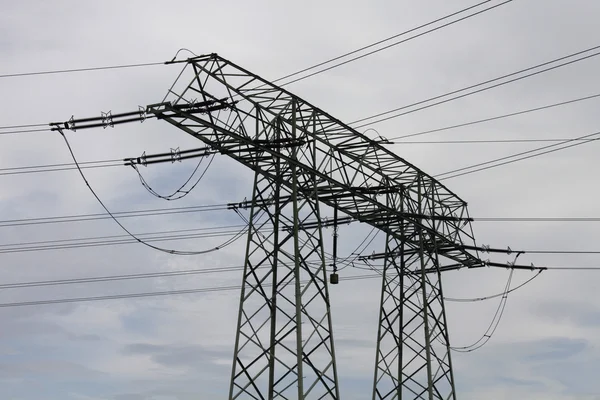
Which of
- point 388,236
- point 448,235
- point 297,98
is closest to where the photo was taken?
point 297,98

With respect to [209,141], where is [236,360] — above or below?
below

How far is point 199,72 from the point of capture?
94.5ft

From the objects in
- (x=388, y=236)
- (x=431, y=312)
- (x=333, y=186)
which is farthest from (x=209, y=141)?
(x=431, y=312)

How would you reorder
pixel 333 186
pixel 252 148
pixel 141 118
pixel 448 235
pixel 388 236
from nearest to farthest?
1. pixel 141 118
2. pixel 252 148
3. pixel 333 186
4. pixel 388 236
5. pixel 448 235

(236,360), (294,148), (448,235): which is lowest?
(236,360)

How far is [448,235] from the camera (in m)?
43.8

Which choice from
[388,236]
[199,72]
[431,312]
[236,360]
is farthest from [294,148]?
[431,312]

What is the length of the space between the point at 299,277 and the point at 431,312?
44.2ft

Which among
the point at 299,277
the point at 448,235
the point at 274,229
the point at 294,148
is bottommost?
the point at 299,277

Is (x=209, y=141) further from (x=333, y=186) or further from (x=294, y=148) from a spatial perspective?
(x=333, y=186)

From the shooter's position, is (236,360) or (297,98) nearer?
(236,360)

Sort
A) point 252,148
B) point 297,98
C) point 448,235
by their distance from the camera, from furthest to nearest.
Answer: point 448,235 < point 297,98 < point 252,148

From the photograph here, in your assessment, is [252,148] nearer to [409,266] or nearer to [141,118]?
[141,118]

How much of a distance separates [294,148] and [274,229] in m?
2.85
